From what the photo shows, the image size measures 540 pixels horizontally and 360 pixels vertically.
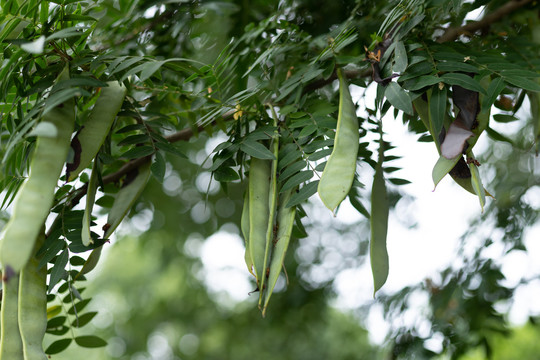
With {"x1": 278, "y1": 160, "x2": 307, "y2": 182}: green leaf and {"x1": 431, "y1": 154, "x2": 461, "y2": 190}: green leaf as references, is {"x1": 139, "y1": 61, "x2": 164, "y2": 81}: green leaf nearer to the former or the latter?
{"x1": 278, "y1": 160, "x2": 307, "y2": 182}: green leaf

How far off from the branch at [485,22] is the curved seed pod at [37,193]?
1070 millimetres

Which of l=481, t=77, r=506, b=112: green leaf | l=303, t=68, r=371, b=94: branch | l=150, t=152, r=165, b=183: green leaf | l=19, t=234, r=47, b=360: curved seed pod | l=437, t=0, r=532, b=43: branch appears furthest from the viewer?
l=437, t=0, r=532, b=43: branch

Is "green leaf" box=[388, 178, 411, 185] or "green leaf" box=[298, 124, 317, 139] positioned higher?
"green leaf" box=[298, 124, 317, 139]

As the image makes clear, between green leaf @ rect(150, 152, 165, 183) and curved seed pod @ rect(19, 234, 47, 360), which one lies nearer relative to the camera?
curved seed pod @ rect(19, 234, 47, 360)

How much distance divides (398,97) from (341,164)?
17 centimetres

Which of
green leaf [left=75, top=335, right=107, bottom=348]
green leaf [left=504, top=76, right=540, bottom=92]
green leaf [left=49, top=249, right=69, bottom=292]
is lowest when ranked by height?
green leaf [left=75, top=335, right=107, bottom=348]

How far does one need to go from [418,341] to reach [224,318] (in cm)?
264

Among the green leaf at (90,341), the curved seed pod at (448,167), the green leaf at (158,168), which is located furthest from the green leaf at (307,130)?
the green leaf at (90,341)

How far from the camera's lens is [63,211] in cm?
127

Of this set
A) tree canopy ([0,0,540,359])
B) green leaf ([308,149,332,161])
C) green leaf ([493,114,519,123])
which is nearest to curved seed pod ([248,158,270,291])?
tree canopy ([0,0,540,359])

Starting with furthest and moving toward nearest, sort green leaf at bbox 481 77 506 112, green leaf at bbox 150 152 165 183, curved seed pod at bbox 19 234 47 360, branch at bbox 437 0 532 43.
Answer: branch at bbox 437 0 532 43 < green leaf at bbox 150 152 165 183 < green leaf at bbox 481 77 506 112 < curved seed pod at bbox 19 234 47 360

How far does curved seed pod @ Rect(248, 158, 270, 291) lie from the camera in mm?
1096

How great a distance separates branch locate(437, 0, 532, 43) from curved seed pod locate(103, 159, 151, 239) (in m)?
0.91

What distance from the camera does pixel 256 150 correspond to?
3.82 feet
